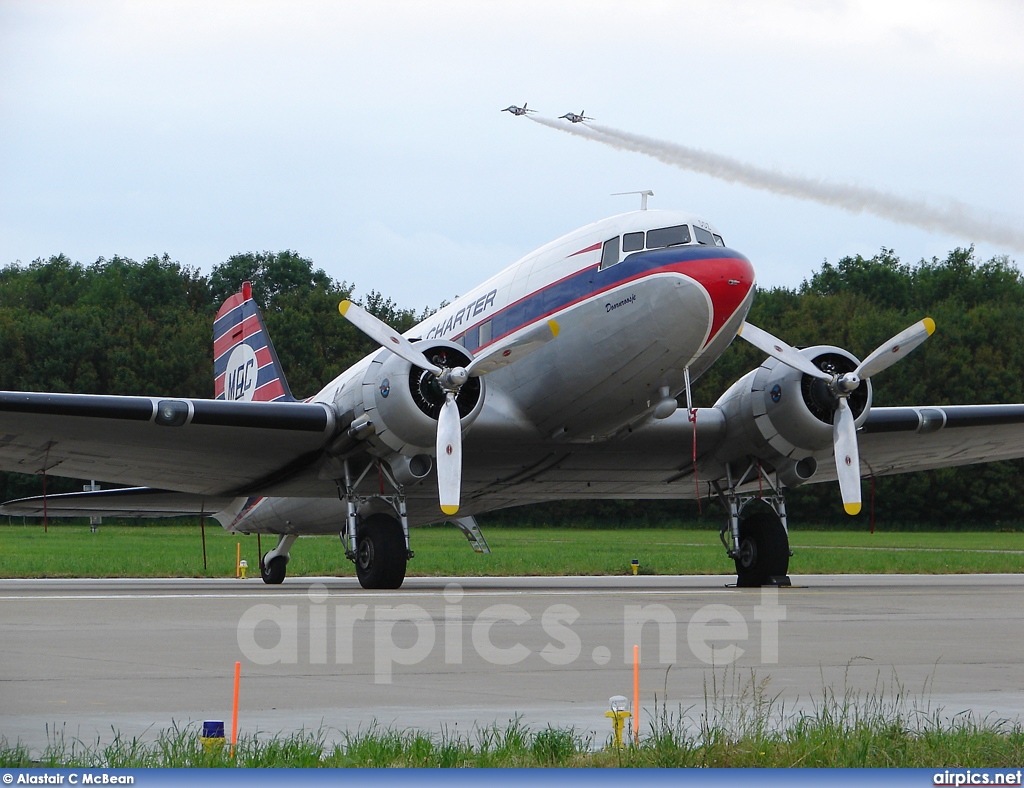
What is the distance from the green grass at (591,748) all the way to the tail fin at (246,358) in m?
18.9

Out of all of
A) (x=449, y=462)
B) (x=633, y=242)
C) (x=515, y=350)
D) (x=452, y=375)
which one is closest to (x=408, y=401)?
(x=452, y=375)

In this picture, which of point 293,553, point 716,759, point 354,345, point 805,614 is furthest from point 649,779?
point 354,345

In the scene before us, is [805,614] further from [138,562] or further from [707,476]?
[138,562]

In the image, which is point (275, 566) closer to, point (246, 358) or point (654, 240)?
point (246, 358)

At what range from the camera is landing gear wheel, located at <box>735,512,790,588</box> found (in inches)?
865

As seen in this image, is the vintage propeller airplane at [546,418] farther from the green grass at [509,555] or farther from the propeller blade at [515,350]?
the green grass at [509,555]

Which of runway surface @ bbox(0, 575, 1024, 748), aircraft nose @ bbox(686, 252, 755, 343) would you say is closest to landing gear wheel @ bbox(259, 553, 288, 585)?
runway surface @ bbox(0, 575, 1024, 748)

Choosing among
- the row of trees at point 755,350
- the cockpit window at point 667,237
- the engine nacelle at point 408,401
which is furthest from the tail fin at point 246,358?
the row of trees at point 755,350

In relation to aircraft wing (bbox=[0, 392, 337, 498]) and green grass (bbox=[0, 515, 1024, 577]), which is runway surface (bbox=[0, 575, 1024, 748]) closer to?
aircraft wing (bbox=[0, 392, 337, 498])

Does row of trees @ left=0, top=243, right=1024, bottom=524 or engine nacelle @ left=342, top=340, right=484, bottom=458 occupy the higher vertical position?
row of trees @ left=0, top=243, right=1024, bottom=524

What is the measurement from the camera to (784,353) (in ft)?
68.6

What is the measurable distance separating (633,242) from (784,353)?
3.20m

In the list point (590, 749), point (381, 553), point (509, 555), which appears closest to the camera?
point (590, 749)

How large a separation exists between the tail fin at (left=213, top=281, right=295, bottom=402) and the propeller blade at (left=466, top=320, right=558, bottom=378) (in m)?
6.92
